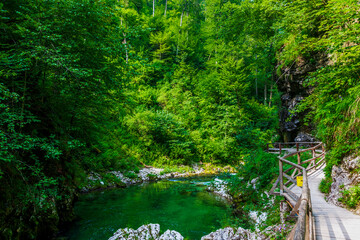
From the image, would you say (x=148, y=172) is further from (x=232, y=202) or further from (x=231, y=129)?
(x=231, y=129)

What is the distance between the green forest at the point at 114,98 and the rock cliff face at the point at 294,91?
23 centimetres

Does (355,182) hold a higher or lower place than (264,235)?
higher

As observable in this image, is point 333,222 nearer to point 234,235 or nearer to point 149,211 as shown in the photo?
point 234,235

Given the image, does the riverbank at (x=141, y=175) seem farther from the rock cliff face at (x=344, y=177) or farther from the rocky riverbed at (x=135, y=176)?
the rock cliff face at (x=344, y=177)

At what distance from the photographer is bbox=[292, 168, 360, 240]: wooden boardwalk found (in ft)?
11.1

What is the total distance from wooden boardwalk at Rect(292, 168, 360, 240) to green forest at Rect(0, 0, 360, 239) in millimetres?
1698

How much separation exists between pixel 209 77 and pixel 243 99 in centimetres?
509

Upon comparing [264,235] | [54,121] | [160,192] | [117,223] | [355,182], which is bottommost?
[160,192]

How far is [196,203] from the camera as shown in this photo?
9.34 m

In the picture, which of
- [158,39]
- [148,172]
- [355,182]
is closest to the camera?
[355,182]

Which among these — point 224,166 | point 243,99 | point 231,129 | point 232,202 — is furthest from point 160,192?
point 243,99

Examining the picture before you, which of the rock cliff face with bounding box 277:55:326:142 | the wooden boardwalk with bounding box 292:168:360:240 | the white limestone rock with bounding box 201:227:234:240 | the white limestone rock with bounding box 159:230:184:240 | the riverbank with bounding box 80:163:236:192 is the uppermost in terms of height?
the rock cliff face with bounding box 277:55:326:142

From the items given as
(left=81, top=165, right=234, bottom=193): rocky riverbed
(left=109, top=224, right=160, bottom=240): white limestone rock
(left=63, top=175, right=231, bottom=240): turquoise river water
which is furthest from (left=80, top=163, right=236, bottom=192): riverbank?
(left=109, top=224, right=160, bottom=240): white limestone rock

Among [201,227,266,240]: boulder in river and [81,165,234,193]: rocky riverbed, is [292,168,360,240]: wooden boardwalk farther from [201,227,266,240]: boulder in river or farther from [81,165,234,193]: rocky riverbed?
[81,165,234,193]: rocky riverbed
